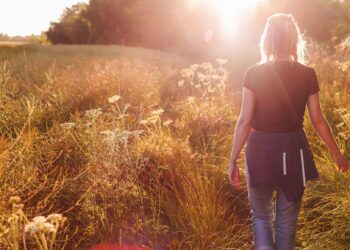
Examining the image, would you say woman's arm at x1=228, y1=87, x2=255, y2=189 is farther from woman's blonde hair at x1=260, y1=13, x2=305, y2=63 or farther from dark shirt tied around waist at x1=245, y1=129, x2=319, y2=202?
woman's blonde hair at x1=260, y1=13, x2=305, y2=63

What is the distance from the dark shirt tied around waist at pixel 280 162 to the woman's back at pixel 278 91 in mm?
63

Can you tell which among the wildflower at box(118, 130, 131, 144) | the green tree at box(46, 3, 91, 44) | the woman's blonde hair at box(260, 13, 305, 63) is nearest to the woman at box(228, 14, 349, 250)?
the woman's blonde hair at box(260, 13, 305, 63)

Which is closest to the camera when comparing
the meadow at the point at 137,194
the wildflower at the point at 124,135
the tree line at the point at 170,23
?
the meadow at the point at 137,194

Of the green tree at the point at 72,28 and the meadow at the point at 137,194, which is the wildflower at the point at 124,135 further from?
the green tree at the point at 72,28

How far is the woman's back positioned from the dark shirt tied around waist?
0.21 ft

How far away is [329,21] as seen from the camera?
76.2 feet

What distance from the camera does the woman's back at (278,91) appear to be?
295 centimetres

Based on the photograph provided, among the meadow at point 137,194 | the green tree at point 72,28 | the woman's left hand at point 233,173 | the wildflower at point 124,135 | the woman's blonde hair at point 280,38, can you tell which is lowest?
the meadow at point 137,194

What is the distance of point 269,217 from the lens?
3.15 m

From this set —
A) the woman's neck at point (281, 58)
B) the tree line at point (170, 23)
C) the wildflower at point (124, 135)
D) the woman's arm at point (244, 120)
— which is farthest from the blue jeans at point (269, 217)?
the tree line at point (170, 23)

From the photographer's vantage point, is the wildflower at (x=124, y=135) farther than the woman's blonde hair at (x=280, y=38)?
Yes

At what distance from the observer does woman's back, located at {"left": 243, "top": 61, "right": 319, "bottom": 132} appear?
9.67 feet

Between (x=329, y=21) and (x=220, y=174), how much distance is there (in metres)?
20.5

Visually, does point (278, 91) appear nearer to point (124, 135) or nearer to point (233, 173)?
point (233, 173)
